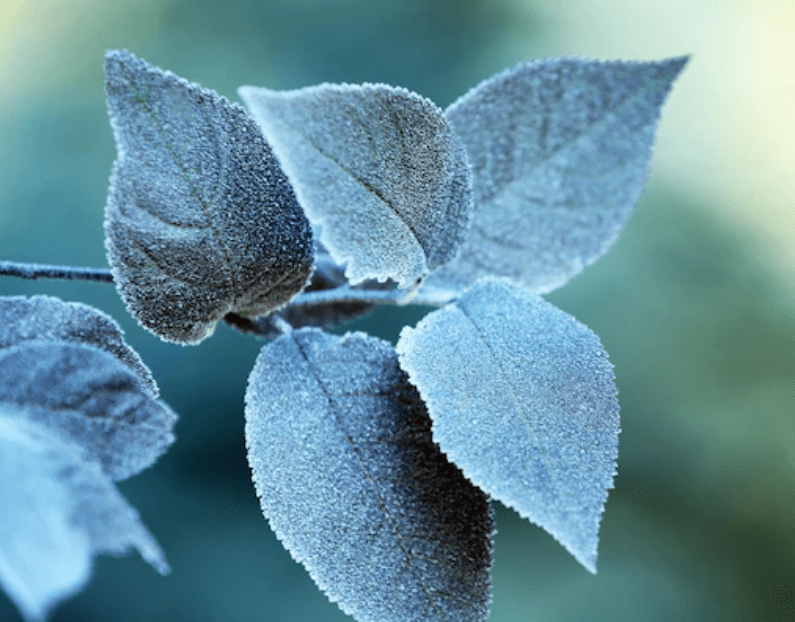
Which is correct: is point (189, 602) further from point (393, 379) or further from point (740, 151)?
point (740, 151)

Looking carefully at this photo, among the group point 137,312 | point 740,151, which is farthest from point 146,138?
point 740,151

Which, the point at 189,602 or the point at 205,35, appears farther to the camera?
the point at 205,35

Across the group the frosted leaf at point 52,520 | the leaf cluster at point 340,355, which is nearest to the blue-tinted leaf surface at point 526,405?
the leaf cluster at point 340,355

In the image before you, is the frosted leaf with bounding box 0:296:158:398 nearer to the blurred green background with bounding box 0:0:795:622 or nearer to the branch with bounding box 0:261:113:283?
the branch with bounding box 0:261:113:283

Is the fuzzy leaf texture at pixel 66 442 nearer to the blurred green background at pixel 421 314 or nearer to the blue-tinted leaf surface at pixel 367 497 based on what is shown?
the blue-tinted leaf surface at pixel 367 497

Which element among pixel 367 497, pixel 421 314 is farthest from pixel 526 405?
pixel 421 314

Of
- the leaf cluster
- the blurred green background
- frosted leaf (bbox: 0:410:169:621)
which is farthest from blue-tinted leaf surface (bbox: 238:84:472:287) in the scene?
the blurred green background

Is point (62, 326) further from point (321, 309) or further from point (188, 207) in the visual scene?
point (321, 309)
